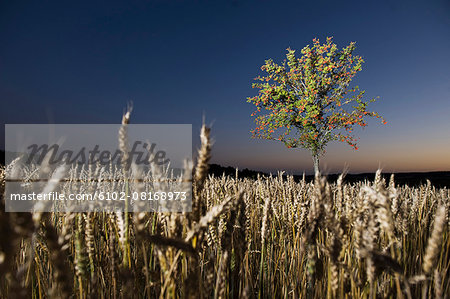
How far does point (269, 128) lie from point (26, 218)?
20.5 m

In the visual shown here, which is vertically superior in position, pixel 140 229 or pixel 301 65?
pixel 301 65

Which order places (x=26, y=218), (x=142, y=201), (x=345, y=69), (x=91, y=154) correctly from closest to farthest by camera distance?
1. (x=26, y=218)
2. (x=142, y=201)
3. (x=91, y=154)
4. (x=345, y=69)

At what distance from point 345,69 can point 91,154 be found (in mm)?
21801

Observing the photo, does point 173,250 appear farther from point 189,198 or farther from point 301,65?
point 301,65

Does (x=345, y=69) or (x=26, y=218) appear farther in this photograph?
(x=345, y=69)

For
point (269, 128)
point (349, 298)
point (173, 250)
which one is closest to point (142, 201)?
point (173, 250)

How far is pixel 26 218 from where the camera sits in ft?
1.77

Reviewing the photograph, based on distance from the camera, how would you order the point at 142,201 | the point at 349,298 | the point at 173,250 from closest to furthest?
the point at 173,250 < the point at 142,201 < the point at 349,298

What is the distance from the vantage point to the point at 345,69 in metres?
20.3

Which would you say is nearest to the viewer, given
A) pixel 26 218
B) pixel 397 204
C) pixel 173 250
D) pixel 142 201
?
pixel 26 218

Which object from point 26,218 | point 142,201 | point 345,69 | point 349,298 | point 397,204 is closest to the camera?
point 26,218

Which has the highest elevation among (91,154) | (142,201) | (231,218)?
(91,154)

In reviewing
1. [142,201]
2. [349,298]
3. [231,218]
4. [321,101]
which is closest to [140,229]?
[142,201]

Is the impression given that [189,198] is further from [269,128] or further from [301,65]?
[301,65]
